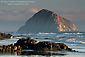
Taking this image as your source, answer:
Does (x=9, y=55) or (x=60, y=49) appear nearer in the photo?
(x=9, y=55)

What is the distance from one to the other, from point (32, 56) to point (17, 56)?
49.7 inches

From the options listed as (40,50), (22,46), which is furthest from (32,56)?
(22,46)

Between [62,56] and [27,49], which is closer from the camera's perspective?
[62,56]

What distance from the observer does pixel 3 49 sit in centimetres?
2634

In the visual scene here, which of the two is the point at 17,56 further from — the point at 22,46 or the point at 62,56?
the point at 22,46

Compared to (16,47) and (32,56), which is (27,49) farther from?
(32,56)

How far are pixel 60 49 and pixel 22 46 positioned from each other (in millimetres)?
4231

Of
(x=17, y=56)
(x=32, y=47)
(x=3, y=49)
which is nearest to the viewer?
(x=17, y=56)

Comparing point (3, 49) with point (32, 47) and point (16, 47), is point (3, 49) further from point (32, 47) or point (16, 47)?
point (32, 47)

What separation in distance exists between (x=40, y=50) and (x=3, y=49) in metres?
3.75

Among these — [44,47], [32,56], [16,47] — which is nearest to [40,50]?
[44,47]

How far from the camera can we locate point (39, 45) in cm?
2778

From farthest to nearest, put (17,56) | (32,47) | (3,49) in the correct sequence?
(32,47), (3,49), (17,56)

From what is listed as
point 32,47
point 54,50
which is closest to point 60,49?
point 54,50
